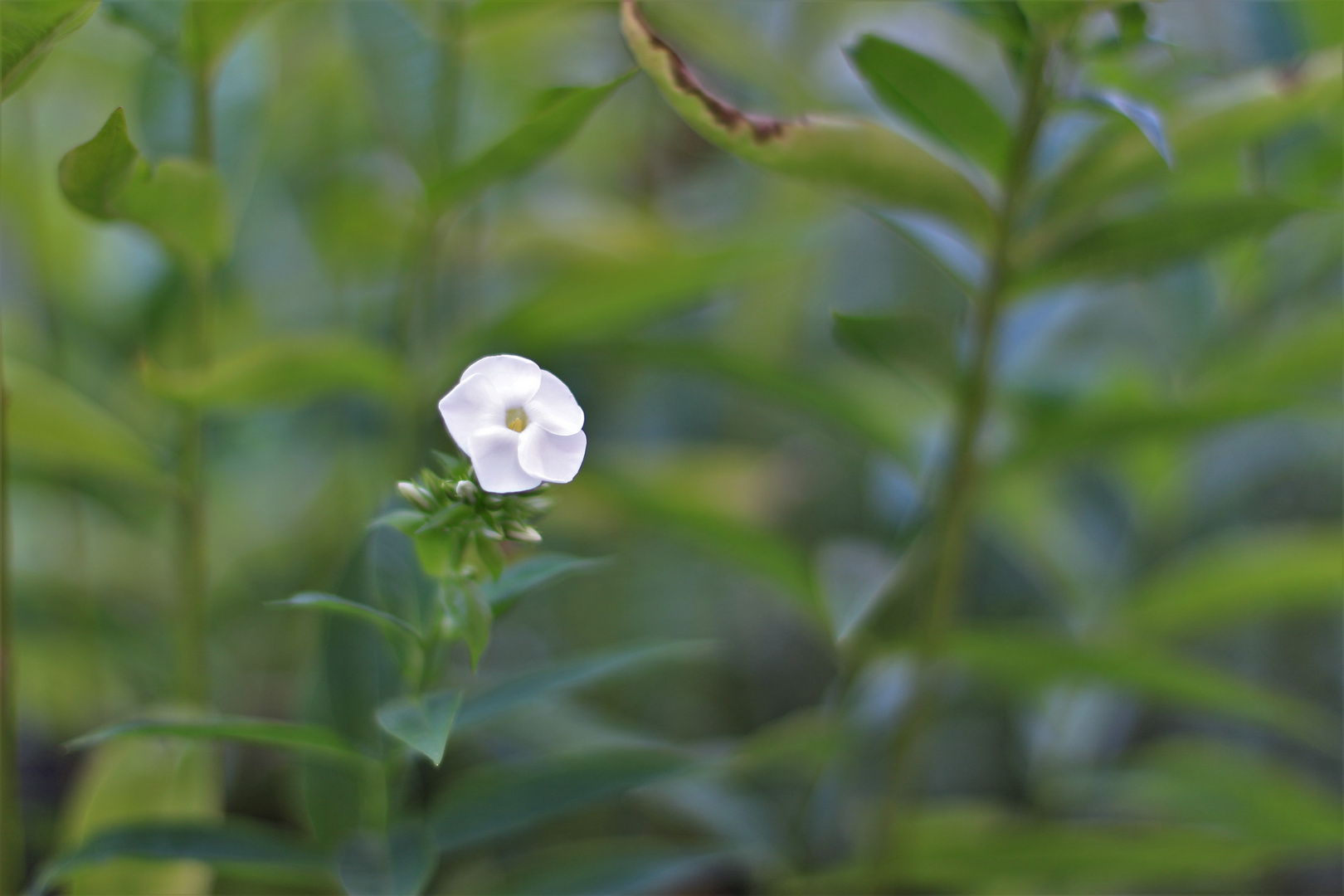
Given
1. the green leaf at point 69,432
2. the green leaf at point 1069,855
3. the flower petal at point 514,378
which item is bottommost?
the green leaf at point 1069,855

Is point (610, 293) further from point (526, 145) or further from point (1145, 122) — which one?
point (1145, 122)

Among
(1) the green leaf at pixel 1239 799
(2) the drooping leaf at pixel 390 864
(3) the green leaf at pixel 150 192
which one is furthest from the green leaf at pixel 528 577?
(1) the green leaf at pixel 1239 799

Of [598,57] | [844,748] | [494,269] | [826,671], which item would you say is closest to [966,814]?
[844,748]

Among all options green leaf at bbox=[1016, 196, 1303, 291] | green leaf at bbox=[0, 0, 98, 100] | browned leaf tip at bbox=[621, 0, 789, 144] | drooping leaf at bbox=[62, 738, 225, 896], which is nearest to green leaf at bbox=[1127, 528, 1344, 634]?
green leaf at bbox=[1016, 196, 1303, 291]

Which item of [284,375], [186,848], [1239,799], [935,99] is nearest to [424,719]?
[186,848]

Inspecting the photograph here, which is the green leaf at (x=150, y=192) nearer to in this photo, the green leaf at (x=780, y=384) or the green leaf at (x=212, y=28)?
the green leaf at (x=212, y=28)

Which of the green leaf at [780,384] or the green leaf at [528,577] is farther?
the green leaf at [780,384]
